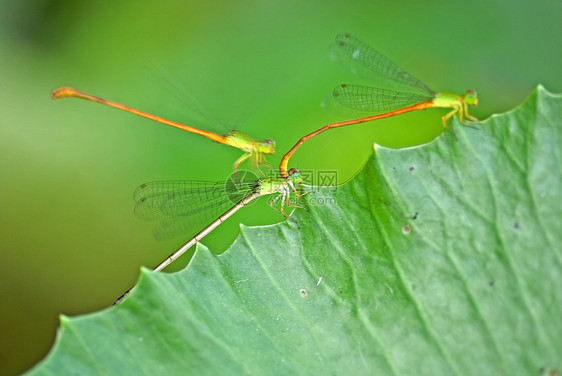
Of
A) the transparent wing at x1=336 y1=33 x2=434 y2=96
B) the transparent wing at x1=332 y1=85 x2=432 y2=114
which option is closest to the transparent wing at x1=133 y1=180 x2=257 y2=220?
the transparent wing at x1=332 y1=85 x2=432 y2=114

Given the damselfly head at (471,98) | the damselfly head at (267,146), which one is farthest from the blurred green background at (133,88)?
the damselfly head at (471,98)

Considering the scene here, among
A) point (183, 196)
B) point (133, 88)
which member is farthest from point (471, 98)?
point (133, 88)

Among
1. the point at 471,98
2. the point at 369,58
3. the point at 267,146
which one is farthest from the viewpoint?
the point at 369,58

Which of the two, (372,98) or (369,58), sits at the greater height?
(369,58)

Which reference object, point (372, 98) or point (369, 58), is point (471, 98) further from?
point (369, 58)

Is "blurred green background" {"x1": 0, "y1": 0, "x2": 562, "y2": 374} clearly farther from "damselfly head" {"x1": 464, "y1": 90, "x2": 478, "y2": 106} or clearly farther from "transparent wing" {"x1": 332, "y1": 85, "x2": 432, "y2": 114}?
"damselfly head" {"x1": 464, "y1": 90, "x2": 478, "y2": 106}

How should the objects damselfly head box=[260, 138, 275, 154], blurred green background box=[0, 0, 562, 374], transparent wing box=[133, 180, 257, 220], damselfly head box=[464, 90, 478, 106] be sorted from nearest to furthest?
damselfly head box=[464, 90, 478, 106] → transparent wing box=[133, 180, 257, 220] → damselfly head box=[260, 138, 275, 154] → blurred green background box=[0, 0, 562, 374]

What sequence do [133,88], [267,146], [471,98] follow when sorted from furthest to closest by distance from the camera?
[133,88], [267,146], [471,98]
